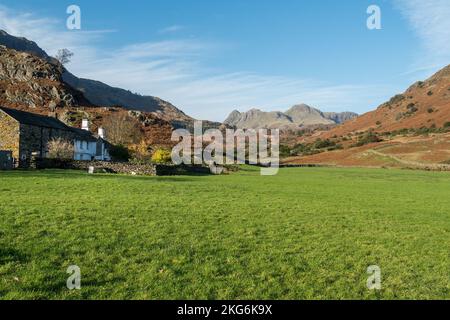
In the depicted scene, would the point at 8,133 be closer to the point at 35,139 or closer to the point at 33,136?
the point at 33,136

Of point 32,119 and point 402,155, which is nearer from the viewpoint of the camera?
point 32,119

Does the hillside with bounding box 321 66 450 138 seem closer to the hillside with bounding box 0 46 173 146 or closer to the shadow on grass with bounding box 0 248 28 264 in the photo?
the hillside with bounding box 0 46 173 146

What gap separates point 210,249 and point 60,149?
56668 mm

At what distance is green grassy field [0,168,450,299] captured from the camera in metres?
8.59

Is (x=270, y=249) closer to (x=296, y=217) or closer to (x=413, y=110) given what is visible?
(x=296, y=217)

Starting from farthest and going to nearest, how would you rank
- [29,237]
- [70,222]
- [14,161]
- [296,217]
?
[14,161]
[296,217]
[70,222]
[29,237]

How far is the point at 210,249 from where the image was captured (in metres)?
11.6

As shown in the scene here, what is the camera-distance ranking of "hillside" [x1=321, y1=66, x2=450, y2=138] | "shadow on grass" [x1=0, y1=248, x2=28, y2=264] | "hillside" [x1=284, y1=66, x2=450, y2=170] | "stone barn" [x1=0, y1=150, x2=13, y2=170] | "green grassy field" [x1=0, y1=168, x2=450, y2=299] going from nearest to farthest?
"green grassy field" [x1=0, y1=168, x2=450, y2=299] < "shadow on grass" [x1=0, y1=248, x2=28, y2=264] < "stone barn" [x1=0, y1=150, x2=13, y2=170] < "hillside" [x1=284, y1=66, x2=450, y2=170] < "hillside" [x1=321, y1=66, x2=450, y2=138]

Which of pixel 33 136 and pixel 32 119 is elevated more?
pixel 32 119

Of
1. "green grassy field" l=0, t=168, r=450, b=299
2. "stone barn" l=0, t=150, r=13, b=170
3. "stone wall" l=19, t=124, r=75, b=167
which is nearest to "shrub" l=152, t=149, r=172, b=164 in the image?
"stone wall" l=19, t=124, r=75, b=167

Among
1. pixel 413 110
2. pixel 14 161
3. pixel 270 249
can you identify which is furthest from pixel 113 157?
pixel 413 110

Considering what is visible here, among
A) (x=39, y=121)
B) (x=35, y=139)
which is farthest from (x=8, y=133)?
(x=39, y=121)
